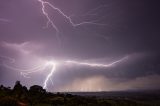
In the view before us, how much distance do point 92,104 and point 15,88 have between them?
30.4 ft

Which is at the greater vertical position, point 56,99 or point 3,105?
point 56,99

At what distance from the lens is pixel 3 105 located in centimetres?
2570

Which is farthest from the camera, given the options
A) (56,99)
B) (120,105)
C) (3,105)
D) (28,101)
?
(120,105)

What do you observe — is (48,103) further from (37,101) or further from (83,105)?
(83,105)

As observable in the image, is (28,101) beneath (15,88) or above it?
beneath

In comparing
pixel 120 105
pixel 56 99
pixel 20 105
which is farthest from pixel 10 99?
pixel 120 105

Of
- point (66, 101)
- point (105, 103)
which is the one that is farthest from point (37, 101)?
point (105, 103)

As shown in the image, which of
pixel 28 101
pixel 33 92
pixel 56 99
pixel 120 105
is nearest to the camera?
pixel 28 101

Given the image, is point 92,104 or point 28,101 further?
point 92,104

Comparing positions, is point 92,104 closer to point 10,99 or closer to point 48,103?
point 48,103

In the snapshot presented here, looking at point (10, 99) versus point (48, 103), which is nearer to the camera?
point (10, 99)

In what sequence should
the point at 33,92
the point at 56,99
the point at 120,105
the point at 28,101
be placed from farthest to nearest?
the point at 120,105 < the point at 33,92 < the point at 56,99 < the point at 28,101

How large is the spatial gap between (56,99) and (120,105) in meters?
10.8

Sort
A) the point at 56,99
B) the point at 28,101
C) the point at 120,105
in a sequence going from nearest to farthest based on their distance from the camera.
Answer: the point at 28,101, the point at 56,99, the point at 120,105
